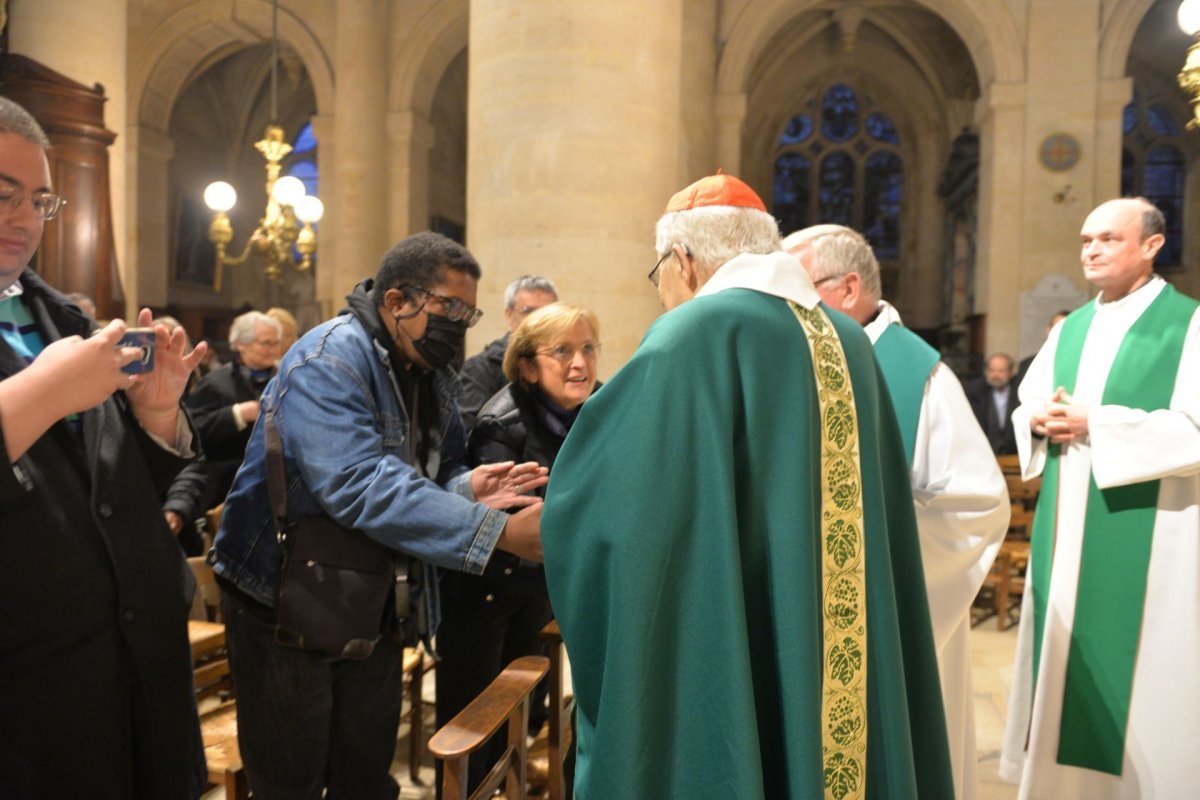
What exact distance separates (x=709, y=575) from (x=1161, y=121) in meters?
20.2

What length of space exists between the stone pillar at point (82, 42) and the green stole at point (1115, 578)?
30.2ft

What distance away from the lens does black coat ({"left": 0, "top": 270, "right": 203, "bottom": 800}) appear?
146cm

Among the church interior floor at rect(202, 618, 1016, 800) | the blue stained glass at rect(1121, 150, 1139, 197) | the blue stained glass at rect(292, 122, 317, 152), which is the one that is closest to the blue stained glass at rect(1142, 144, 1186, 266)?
the blue stained glass at rect(1121, 150, 1139, 197)

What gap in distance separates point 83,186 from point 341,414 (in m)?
8.52

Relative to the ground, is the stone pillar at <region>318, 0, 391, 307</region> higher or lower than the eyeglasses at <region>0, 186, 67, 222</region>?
higher

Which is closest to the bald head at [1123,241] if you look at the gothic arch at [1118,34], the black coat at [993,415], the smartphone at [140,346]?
the smartphone at [140,346]

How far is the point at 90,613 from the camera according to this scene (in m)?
1.53

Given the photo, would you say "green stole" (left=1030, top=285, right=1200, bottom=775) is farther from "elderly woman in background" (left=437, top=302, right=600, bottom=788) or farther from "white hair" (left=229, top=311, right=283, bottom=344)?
"white hair" (left=229, top=311, right=283, bottom=344)

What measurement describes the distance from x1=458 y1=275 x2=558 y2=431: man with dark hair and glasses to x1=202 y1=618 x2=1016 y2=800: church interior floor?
56.5 inches

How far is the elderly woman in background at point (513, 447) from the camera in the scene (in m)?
2.92

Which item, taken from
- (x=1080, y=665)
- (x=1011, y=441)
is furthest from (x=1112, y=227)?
(x=1011, y=441)

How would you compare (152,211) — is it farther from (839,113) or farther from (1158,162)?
(1158,162)

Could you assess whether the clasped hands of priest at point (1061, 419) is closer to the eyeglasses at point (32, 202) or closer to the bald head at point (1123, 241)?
the bald head at point (1123, 241)

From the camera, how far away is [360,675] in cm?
227
